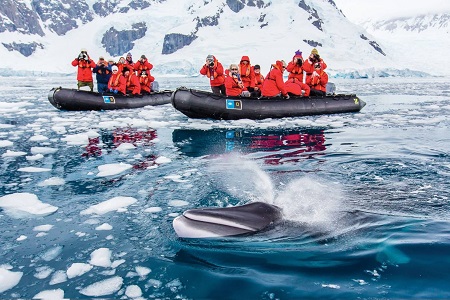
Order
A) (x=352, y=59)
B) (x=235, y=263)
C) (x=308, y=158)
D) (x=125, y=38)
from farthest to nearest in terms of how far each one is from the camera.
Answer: (x=125, y=38), (x=352, y=59), (x=308, y=158), (x=235, y=263)

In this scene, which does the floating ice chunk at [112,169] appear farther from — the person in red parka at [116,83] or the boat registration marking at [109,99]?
the person in red parka at [116,83]

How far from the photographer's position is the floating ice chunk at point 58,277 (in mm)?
3502

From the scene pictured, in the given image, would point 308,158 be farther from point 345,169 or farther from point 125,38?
point 125,38

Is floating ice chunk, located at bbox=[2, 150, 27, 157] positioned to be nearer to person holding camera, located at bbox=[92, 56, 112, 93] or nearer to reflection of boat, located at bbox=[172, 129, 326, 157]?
reflection of boat, located at bbox=[172, 129, 326, 157]

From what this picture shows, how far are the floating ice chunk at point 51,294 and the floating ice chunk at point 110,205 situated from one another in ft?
6.13

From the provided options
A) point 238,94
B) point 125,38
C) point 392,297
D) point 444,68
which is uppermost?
point 125,38

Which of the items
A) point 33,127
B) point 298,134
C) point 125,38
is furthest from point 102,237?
point 125,38

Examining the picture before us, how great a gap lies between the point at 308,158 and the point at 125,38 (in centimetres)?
18927

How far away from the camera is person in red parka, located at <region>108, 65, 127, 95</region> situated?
1847 centimetres

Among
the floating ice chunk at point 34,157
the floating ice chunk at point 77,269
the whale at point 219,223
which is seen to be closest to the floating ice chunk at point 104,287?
the floating ice chunk at point 77,269

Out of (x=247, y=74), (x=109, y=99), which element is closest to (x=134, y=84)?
(x=109, y=99)

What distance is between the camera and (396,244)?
4012 mm

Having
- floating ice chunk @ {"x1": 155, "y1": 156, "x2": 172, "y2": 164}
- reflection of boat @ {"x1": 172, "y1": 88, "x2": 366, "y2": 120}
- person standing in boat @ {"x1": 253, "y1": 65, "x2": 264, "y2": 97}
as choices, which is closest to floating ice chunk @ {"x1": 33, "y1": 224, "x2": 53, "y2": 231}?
floating ice chunk @ {"x1": 155, "y1": 156, "x2": 172, "y2": 164}

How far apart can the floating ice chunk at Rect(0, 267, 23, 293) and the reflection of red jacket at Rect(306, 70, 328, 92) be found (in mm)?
14676
